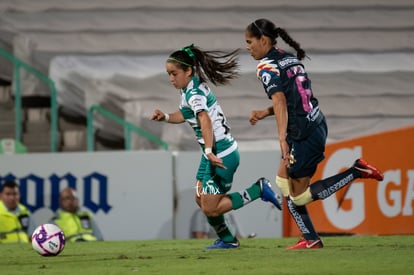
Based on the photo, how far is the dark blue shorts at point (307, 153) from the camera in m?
8.01

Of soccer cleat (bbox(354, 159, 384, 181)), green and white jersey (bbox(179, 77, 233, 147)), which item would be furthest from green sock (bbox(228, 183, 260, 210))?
soccer cleat (bbox(354, 159, 384, 181))

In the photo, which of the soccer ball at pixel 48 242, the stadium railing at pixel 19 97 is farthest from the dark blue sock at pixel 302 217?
the stadium railing at pixel 19 97

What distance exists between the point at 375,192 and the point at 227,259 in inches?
175

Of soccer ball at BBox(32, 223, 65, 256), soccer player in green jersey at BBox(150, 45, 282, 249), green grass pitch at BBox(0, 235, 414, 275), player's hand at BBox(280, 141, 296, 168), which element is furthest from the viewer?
soccer player in green jersey at BBox(150, 45, 282, 249)

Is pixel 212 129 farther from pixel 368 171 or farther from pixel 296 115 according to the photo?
pixel 368 171

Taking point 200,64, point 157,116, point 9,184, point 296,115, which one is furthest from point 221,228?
point 9,184

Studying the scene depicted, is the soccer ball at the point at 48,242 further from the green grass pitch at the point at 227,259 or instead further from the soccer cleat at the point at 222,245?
the soccer cleat at the point at 222,245

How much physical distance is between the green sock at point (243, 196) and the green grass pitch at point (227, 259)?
0.38m

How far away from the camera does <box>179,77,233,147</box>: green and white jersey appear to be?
8.28 metres

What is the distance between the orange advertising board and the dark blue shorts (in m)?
3.47

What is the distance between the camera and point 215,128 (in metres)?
8.50

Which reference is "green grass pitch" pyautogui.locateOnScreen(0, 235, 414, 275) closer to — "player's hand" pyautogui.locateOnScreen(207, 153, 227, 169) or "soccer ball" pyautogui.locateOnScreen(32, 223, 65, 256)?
→ "soccer ball" pyautogui.locateOnScreen(32, 223, 65, 256)

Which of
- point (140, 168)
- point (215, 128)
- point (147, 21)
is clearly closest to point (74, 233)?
point (140, 168)

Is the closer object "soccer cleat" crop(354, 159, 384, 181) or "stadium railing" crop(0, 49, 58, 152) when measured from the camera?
"soccer cleat" crop(354, 159, 384, 181)
